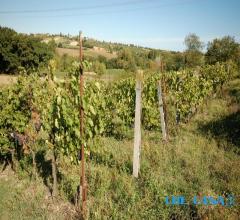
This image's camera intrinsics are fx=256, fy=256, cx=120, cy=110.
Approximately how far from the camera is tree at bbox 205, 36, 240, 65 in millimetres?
38594

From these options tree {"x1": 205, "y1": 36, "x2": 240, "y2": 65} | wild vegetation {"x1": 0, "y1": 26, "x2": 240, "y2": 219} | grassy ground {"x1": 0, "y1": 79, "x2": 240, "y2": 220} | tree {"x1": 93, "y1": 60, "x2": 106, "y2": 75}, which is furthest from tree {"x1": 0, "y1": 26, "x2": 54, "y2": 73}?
grassy ground {"x1": 0, "y1": 79, "x2": 240, "y2": 220}

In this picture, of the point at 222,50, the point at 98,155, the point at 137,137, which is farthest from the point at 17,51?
the point at 137,137

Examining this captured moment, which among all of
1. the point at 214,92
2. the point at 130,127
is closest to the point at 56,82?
the point at 130,127

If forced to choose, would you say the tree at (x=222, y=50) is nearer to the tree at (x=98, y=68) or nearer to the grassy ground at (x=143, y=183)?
the tree at (x=98, y=68)

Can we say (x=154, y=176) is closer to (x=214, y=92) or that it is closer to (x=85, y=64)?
(x=85, y=64)

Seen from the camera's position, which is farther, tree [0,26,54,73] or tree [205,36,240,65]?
tree [205,36,240,65]

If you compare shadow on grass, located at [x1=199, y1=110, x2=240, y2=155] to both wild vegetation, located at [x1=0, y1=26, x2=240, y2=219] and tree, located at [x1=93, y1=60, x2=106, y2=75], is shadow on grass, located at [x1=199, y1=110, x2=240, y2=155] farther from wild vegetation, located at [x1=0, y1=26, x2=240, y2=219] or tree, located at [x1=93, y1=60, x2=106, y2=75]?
tree, located at [x1=93, y1=60, x2=106, y2=75]

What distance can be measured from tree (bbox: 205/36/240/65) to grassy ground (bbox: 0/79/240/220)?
113 feet

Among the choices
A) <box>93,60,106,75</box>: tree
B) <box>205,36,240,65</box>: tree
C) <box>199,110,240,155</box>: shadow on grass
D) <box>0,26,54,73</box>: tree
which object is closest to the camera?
<box>93,60,106,75</box>: tree

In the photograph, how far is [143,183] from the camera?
5.06m

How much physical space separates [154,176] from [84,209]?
5.74ft

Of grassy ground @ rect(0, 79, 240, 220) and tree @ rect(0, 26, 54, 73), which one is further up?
tree @ rect(0, 26, 54, 73)

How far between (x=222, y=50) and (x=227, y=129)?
34.7m

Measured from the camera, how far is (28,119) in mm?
6152
